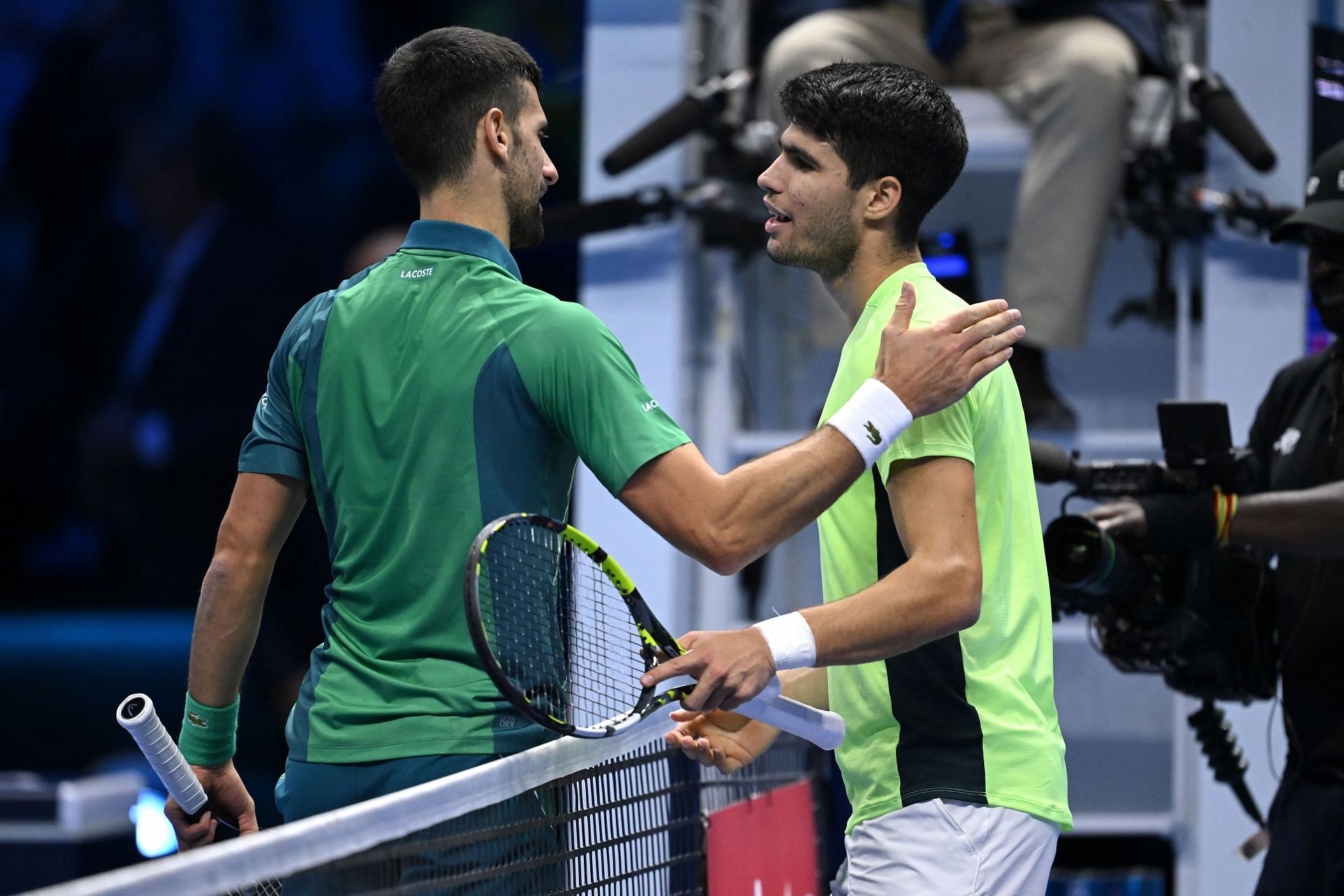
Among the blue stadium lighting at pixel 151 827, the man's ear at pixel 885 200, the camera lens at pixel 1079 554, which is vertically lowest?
the blue stadium lighting at pixel 151 827

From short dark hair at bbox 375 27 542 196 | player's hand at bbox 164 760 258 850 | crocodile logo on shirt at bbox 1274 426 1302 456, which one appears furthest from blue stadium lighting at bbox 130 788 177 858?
crocodile logo on shirt at bbox 1274 426 1302 456

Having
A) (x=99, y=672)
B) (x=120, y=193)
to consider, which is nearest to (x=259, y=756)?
(x=99, y=672)

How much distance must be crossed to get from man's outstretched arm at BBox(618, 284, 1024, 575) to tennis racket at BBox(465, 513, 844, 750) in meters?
0.11

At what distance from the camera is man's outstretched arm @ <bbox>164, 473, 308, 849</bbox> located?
7.36ft

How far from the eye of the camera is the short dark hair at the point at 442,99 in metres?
2.22

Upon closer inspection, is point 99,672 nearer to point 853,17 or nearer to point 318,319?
point 853,17

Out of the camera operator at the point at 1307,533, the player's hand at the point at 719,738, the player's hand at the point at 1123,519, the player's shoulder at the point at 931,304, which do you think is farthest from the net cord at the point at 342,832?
the camera operator at the point at 1307,533

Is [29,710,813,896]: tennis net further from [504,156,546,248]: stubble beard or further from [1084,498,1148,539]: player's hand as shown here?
[1084,498,1148,539]: player's hand

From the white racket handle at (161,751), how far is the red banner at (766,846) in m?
0.78

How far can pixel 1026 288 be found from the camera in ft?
15.3

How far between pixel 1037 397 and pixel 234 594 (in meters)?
2.93

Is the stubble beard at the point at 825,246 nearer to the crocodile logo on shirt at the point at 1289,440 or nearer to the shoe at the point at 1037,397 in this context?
the crocodile logo on shirt at the point at 1289,440

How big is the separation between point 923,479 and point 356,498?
0.72m

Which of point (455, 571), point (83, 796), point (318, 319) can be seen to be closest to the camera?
point (455, 571)
